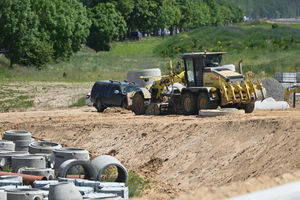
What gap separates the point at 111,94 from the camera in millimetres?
32531

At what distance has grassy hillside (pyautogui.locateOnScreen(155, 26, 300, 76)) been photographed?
70.6 metres

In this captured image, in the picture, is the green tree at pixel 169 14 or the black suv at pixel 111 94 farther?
the green tree at pixel 169 14

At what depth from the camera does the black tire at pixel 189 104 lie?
91.6 feet

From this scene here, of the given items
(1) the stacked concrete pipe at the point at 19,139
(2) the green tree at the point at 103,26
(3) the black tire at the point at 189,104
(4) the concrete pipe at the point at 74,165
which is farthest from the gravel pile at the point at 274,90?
(2) the green tree at the point at 103,26

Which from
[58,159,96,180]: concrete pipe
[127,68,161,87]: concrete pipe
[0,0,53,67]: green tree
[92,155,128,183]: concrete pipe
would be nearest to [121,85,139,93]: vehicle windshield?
[127,68,161,87]: concrete pipe

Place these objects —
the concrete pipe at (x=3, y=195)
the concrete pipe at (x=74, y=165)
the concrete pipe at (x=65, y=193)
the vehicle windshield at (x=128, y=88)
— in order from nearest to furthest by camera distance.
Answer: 1. the concrete pipe at (x=65, y=193)
2. the concrete pipe at (x=3, y=195)
3. the concrete pipe at (x=74, y=165)
4. the vehicle windshield at (x=128, y=88)

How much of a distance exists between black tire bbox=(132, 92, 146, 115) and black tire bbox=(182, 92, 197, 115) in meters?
2.26

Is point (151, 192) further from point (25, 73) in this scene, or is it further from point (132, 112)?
point (25, 73)

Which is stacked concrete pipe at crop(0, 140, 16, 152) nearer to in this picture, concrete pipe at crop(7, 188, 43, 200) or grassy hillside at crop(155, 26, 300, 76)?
concrete pipe at crop(7, 188, 43, 200)

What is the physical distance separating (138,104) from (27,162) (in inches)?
502

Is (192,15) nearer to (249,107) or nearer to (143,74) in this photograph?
(143,74)

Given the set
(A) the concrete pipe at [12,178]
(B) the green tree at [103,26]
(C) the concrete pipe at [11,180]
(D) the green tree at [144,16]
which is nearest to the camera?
(C) the concrete pipe at [11,180]

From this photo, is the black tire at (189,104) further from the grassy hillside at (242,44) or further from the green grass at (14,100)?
the grassy hillside at (242,44)

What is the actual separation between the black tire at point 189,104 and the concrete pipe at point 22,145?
8.18 m
